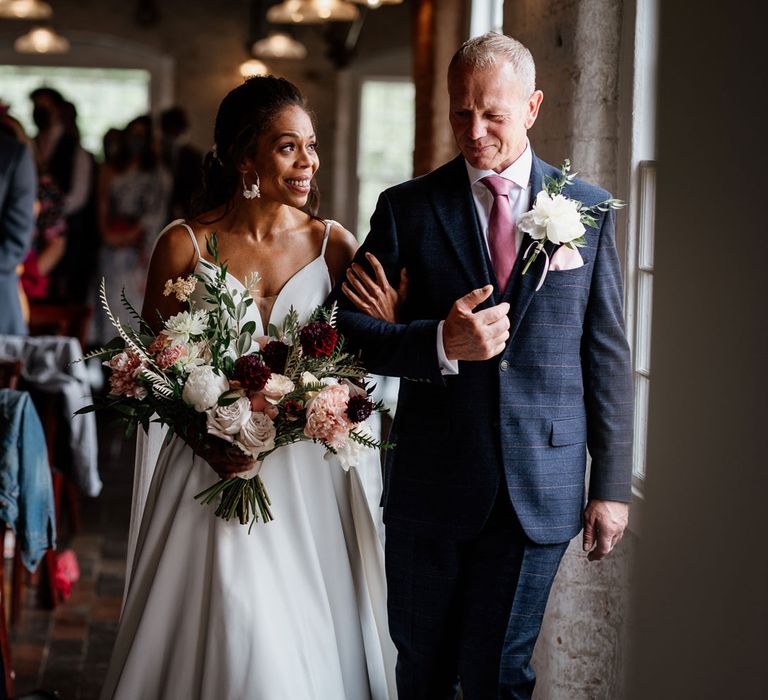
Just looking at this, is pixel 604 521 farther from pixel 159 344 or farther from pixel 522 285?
pixel 159 344

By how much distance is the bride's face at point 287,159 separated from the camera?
289 centimetres

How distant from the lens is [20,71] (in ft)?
38.5

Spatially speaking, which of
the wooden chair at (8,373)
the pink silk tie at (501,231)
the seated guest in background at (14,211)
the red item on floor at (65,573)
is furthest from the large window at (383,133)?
the pink silk tie at (501,231)

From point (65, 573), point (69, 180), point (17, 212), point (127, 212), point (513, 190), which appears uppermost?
point (69, 180)

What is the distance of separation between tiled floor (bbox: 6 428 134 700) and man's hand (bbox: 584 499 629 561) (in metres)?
2.04

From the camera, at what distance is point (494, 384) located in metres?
2.48

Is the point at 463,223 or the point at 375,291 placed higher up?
the point at 463,223

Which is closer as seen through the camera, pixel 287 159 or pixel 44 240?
pixel 287 159

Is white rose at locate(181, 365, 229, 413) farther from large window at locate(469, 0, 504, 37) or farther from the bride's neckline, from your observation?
large window at locate(469, 0, 504, 37)

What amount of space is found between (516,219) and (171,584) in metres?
1.30

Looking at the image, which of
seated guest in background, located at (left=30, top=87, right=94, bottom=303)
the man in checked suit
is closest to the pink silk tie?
the man in checked suit

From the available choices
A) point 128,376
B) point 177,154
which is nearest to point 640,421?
point 128,376

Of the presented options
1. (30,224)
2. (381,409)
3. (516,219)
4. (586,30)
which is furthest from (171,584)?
(30,224)

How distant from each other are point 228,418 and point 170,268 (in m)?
0.60
